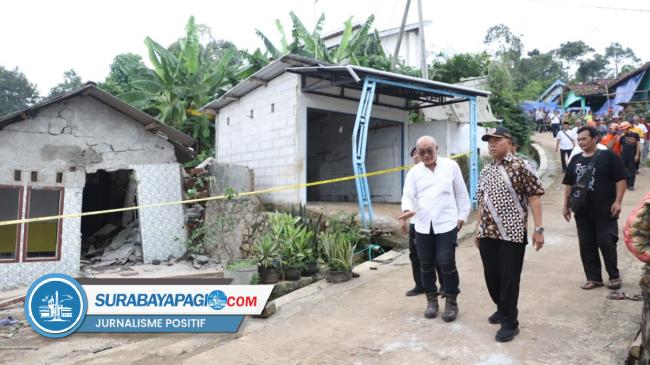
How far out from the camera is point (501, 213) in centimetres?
358

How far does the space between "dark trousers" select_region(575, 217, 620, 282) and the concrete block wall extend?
5.61m

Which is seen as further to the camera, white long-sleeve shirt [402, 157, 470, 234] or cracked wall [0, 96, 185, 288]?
cracked wall [0, 96, 185, 288]

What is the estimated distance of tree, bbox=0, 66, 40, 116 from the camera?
132 ft

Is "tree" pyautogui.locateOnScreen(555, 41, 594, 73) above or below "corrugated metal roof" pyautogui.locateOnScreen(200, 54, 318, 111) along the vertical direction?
above

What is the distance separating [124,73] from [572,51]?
4509 cm

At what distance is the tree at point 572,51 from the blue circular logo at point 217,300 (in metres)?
51.7

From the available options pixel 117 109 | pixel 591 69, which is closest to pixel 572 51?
pixel 591 69

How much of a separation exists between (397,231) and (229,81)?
10.9 meters

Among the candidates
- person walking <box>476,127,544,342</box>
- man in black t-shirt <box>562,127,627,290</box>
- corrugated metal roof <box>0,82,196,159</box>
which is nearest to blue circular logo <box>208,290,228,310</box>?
person walking <box>476,127,544,342</box>

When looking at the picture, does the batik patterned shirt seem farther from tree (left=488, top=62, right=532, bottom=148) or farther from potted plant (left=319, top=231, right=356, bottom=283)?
tree (left=488, top=62, right=532, bottom=148)

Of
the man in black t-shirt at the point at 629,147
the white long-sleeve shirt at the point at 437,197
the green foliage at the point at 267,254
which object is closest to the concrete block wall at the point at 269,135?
the green foliage at the point at 267,254

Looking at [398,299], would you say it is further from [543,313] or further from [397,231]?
[397,231]

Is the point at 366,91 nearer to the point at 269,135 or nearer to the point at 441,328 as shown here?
the point at 269,135

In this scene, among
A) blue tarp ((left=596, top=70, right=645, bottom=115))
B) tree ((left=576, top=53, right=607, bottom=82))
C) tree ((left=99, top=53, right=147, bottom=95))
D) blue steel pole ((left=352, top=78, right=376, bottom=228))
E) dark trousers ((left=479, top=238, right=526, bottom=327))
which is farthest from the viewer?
tree ((left=576, top=53, right=607, bottom=82))
